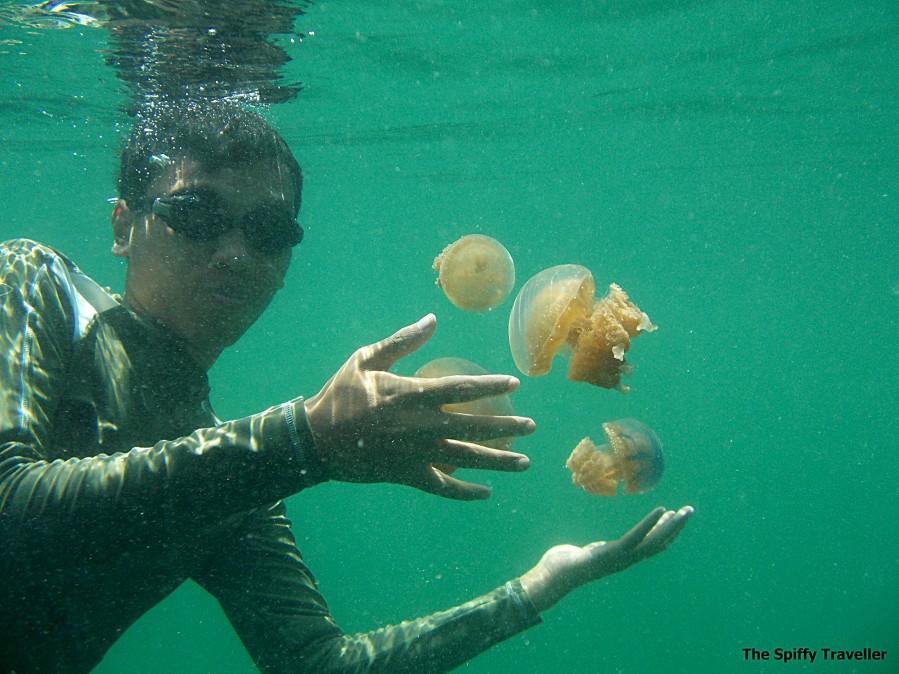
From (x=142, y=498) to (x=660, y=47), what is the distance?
1211cm

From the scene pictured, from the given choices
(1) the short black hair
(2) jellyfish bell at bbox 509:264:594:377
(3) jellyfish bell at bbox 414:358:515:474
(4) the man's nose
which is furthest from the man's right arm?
(1) the short black hair

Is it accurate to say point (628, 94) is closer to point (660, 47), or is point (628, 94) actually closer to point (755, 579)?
point (660, 47)

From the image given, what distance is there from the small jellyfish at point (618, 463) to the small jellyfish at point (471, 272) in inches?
42.0

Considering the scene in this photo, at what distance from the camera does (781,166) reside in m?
20.4

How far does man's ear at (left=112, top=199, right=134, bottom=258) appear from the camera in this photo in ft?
11.0

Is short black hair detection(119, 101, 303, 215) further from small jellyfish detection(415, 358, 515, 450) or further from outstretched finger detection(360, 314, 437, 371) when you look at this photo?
outstretched finger detection(360, 314, 437, 371)

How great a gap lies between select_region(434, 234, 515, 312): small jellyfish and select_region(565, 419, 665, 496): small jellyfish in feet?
3.50

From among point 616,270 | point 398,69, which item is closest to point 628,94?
point 398,69

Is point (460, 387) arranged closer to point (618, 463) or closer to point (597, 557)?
point (618, 463)

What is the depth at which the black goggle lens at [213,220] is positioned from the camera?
309cm

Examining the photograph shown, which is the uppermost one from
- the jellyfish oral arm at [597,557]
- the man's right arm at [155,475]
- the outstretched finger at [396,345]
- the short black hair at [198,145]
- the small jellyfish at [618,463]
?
the short black hair at [198,145]

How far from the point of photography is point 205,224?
10.3 feet

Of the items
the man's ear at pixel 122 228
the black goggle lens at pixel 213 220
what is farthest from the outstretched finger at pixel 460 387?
the man's ear at pixel 122 228

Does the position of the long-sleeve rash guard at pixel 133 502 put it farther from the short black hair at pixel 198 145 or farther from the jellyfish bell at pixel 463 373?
the jellyfish bell at pixel 463 373
